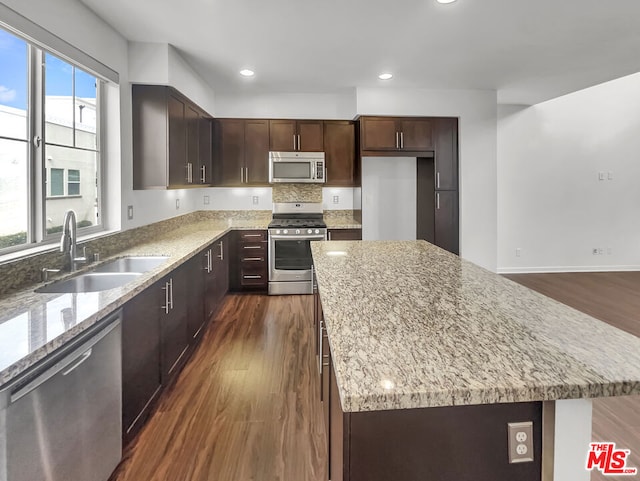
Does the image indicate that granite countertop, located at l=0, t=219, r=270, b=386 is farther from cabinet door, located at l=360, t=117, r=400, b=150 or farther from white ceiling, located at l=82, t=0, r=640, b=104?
cabinet door, located at l=360, t=117, r=400, b=150

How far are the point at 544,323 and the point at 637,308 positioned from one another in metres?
4.22

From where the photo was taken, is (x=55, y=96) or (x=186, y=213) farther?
(x=186, y=213)

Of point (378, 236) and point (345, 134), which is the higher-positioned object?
point (345, 134)

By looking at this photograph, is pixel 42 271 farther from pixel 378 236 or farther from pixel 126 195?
pixel 378 236

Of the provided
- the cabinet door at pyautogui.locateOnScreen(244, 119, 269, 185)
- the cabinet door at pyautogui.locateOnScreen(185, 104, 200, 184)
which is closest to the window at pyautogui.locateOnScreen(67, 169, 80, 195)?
the cabinet door at pyautogui.locateOnScreen(185, 104, 200, 184)

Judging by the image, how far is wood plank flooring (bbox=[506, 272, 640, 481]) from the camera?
2195 millimetres

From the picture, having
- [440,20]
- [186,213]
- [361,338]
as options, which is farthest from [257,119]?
[361,338]

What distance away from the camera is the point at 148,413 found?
233cm

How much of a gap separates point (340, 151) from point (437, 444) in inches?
184

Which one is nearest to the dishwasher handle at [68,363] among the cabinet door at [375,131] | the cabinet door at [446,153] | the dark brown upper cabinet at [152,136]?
the dark brown upper cabinet at [152,136]

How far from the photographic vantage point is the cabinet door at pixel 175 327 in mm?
2582

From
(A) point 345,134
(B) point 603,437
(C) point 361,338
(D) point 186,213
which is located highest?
(A) point 345,134

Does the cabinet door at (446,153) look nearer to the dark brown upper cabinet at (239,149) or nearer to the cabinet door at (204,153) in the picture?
the dark brown upper cabinet at (239,149)

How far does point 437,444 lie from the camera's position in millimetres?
988
